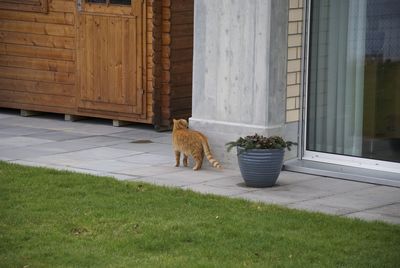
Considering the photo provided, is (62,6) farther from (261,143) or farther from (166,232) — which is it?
(166,232)

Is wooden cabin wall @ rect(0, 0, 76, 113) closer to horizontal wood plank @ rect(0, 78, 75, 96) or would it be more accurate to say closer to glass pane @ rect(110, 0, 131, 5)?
horizontal wood plank @ rect(0, 78, 75, 96)

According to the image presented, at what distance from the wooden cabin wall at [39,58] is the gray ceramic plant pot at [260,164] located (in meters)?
4.69

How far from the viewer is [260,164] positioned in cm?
1038

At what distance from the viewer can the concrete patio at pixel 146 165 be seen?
9.89m

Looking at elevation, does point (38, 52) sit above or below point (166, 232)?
above

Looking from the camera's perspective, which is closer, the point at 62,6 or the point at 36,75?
the point at 62,6

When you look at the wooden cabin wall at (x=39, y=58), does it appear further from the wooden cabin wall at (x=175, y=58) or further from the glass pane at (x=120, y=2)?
the wooden cabin wall at (x=175, y=58)

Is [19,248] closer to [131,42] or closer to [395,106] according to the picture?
[395,106]

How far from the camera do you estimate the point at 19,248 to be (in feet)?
26.7

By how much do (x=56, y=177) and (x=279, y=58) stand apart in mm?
2678

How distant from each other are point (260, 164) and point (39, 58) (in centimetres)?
545

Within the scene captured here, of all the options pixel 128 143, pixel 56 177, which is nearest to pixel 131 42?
pixel 128 143

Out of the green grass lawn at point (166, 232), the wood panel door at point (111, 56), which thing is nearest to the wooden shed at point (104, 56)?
the wood panel door at point (111, 56)

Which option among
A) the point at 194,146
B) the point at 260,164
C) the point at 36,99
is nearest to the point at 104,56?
the point at 36,99
